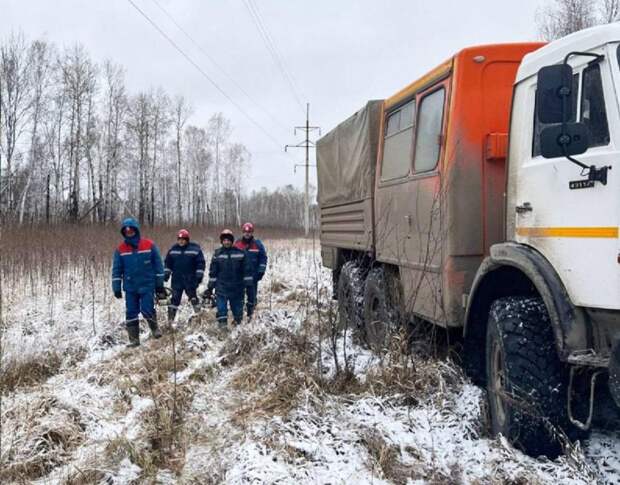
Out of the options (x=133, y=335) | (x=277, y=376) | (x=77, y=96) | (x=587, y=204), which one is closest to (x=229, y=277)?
(x=133, y=335)

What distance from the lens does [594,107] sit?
2.85 m

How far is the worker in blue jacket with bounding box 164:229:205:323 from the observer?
8156 mm

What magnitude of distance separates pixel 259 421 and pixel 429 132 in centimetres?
268

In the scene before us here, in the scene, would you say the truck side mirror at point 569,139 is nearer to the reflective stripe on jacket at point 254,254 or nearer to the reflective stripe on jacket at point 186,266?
the reflective stripe on jacket at point 254,254

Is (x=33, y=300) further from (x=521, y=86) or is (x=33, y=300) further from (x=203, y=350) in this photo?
(x=521, y=86)

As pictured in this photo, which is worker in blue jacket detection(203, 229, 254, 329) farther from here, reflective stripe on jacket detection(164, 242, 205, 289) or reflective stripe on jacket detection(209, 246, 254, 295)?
reflective stripe on jacket detection(164, 242, 205, 289)

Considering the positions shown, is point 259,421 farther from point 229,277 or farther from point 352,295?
point 229,277

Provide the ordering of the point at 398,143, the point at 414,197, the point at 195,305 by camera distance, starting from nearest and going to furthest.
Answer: the point at 414,197 < the point at 398,143 < the point at 195,305

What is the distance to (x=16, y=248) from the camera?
40.4 feet

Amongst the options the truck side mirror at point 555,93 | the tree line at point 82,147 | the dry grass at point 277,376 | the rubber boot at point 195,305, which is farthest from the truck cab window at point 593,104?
the tree line at point 82,147

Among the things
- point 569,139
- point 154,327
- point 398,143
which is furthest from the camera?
point 154,327

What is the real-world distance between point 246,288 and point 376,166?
3016mm

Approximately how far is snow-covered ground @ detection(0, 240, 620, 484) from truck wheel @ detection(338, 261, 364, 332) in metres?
0.62

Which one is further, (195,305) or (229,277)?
(195,305)
